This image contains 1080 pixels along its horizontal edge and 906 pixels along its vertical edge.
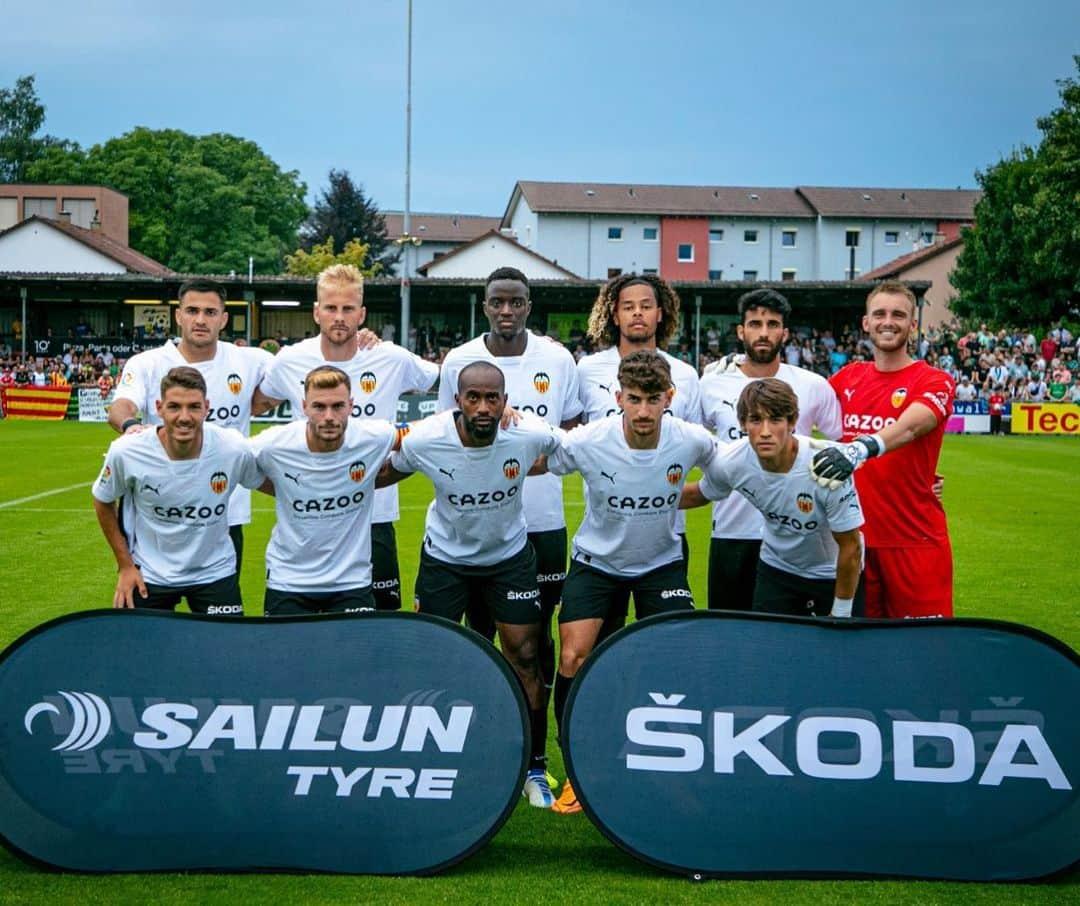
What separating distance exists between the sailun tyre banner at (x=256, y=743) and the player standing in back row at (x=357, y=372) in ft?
5.76

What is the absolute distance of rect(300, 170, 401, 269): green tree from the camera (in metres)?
83.2

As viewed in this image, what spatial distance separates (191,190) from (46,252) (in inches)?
870

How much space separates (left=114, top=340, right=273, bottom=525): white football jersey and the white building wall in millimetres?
53494

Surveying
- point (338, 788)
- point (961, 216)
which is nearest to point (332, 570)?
point (338, 788)

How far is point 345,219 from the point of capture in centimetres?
8350

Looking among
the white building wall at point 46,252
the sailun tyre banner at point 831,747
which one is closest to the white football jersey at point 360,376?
the sailun tyre banner at point 831,747

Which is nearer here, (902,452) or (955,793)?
(955,793)

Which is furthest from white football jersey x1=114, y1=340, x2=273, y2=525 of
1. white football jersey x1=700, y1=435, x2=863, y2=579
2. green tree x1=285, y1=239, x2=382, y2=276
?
green tree x1=285, y1=239, x2=382, y2=276

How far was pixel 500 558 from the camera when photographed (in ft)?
17.2

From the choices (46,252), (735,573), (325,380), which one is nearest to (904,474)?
(735,573)

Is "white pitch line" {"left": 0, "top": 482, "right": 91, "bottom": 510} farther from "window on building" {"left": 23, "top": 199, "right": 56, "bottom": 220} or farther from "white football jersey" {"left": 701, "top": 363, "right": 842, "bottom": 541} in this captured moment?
"window on building" {"left": 23, "top": 199, "right": 56, "bottom": 220}

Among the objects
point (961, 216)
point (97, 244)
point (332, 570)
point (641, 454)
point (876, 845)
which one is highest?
point (961, 216)

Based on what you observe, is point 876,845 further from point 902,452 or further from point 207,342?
point 207,342

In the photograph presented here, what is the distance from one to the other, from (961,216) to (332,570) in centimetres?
8092
